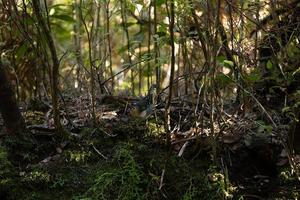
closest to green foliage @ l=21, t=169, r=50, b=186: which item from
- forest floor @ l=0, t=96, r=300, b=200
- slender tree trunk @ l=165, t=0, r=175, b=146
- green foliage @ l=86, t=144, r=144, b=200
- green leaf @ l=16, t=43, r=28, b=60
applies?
forest floor @ l=0, t=96, r=300, b=200

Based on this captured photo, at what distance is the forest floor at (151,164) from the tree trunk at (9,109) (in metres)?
0.12

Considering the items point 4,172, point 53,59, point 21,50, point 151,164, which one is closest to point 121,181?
point 151,164

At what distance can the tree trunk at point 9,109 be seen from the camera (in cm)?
261

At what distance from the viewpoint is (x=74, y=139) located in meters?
2.79

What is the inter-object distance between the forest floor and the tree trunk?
0.12 m

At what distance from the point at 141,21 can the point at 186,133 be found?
167 cm

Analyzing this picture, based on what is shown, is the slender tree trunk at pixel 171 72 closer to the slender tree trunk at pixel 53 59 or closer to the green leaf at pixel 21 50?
the slender tree trunk at pixel 53 59

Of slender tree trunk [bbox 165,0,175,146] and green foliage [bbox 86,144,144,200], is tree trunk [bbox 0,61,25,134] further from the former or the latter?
slender tree trunk [bbox 165,0,175,146]

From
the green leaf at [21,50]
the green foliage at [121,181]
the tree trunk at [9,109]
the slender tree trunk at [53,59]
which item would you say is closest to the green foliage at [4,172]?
the tree trunk at [9,109]

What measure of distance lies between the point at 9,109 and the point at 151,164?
0.87 meters

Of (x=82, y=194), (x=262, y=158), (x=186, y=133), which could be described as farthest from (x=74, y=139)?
(x=262, y=158)

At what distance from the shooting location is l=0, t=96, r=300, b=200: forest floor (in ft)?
7.98

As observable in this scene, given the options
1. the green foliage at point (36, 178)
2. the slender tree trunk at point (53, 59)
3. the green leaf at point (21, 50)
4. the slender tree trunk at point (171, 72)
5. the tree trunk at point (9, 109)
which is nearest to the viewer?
the slender tree trunk at point (171, 72)

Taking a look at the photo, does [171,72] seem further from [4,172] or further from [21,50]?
[21,50]
